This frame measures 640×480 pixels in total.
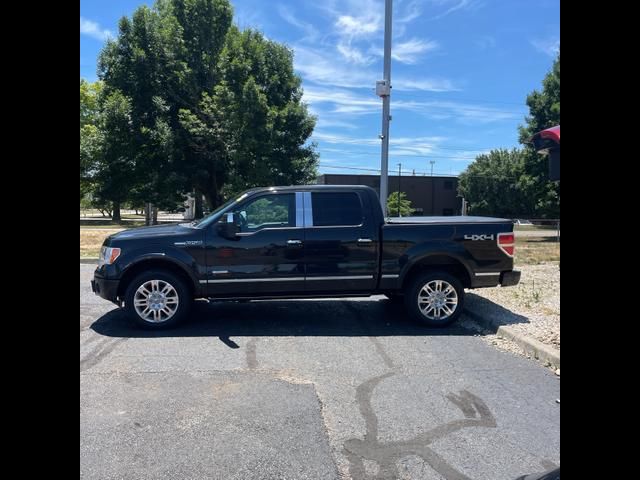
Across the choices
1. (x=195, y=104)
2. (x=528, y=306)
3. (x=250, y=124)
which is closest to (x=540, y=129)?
(x=250, y=124)

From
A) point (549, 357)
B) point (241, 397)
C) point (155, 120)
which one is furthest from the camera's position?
point (155, 120)

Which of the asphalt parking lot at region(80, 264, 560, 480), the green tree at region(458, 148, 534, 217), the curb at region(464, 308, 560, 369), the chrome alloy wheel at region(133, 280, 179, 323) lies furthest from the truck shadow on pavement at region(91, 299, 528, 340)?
the green tree at region(458, 148, 534, 217)

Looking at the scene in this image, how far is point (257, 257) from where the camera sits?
267 inches

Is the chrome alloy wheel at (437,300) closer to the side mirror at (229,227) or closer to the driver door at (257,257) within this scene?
the driver door at (257,257)

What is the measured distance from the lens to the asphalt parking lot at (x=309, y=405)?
3.26 meters

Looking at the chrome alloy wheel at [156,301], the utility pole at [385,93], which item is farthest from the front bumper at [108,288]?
the utility pole at [385,93]

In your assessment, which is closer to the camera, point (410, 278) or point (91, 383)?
point (91, 383)

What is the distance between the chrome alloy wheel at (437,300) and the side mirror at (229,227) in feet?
8.65
